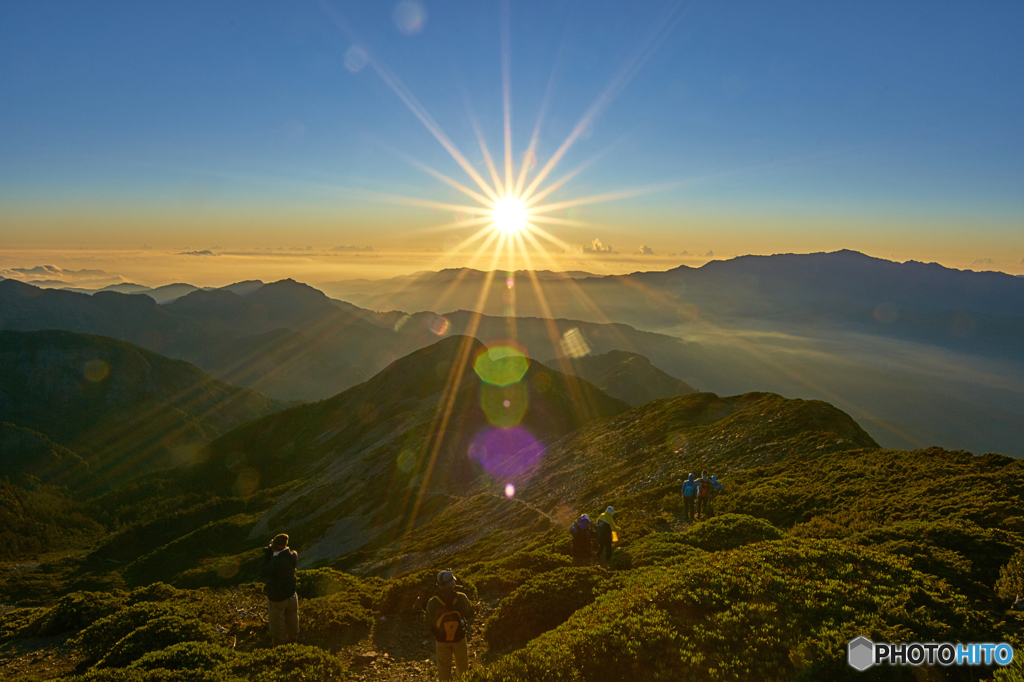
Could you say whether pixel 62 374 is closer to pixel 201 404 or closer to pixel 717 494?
pixel 201 404

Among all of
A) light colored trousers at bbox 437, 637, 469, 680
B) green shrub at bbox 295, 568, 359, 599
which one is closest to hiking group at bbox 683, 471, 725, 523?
green shrub at bbox 295, 568, 359, 599

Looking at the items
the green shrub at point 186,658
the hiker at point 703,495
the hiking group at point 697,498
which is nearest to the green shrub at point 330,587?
the green shrub at point 186,658

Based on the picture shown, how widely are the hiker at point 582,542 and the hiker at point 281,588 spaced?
10.2 metres


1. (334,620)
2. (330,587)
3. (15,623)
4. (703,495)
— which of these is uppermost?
(703,495)

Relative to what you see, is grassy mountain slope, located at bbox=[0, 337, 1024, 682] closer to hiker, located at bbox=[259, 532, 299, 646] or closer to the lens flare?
hiker, located at bbox=[259, 532, 299, 646]

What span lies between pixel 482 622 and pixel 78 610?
1547 centimetres

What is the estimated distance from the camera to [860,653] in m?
9.84

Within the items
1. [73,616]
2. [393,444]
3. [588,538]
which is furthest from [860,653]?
[393,444]

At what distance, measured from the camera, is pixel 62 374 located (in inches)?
6678

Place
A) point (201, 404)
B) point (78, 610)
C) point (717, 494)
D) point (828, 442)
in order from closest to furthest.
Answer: point (78, 610)
point (717, 494)
point (828, 442)
point (201, 404)

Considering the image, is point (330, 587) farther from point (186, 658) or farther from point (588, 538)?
point (588, 538)

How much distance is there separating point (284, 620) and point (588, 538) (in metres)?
10.9

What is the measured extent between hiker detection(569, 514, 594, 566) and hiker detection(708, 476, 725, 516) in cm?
975

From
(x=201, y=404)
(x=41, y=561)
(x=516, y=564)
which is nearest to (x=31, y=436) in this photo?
(x=201, y=404)
